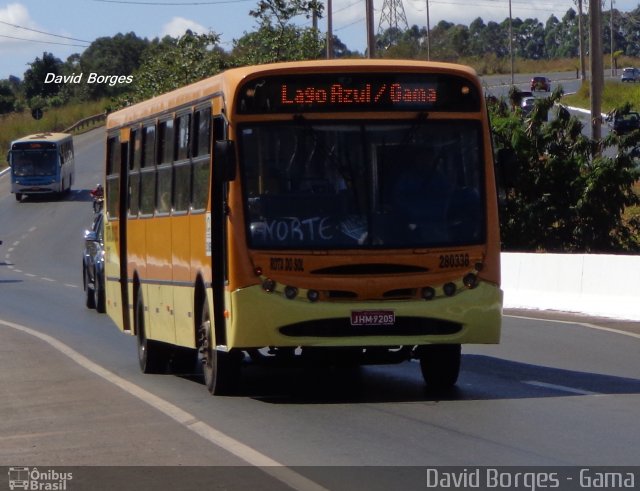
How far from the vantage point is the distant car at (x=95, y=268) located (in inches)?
1063

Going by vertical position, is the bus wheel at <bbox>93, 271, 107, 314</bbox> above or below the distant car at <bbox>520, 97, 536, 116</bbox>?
below

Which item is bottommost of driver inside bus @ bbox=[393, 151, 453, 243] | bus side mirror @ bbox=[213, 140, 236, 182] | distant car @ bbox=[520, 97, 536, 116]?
driver inside bus @ bbox=[393, 151, 453, 243]

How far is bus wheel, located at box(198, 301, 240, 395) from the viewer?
42.9 feet

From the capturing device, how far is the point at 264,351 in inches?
723

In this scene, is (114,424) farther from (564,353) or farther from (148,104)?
(564,353)

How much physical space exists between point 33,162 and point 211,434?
2395 inches

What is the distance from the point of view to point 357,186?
489 inches

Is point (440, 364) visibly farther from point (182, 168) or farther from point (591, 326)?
point (591, 326)

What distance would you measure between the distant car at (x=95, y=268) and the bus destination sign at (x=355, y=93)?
14812 millimetres

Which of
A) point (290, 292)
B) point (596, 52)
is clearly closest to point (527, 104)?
point (596, 52)

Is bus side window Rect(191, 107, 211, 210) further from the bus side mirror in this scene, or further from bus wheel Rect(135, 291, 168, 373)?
bus wheel Rect(135, 291, 168, 373)

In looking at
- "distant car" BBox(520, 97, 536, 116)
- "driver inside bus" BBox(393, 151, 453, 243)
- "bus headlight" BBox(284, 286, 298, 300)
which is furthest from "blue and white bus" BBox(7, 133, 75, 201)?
"bus headlight" BBox(284, 286, 298, 300)
